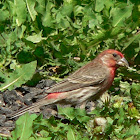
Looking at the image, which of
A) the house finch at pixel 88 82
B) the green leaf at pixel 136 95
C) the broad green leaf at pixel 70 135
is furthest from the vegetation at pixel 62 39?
the broad green leaf at pixel 70 135

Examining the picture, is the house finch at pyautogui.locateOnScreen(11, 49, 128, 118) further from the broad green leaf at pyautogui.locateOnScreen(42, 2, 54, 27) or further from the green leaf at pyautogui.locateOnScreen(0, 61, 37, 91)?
the broad green leaf at pyautogui.locateOnScreen(42, 2, 54, 27)

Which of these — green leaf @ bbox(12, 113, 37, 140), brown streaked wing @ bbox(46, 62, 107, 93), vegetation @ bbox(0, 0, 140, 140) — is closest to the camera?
green leaf @ bbox(12, 113, 37, 140)

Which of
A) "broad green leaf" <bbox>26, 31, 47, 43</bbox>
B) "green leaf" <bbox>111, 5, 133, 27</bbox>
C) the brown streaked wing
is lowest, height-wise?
the brown streaked wing

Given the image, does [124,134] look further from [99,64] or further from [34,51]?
[34,51]

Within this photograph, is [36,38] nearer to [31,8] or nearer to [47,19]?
[47,19]

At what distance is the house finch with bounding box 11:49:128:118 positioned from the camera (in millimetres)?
7566

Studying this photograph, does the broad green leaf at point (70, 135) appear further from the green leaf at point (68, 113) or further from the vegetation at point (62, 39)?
the vegetation at point (62, 39)

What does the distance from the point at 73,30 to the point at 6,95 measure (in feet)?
5.13

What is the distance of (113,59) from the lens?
7957 mm

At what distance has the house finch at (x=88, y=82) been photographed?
7.57m

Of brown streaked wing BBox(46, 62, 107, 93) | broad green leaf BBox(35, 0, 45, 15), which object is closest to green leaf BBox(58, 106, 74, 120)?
brown streaked wing BBox(46, 62, 107, 93)

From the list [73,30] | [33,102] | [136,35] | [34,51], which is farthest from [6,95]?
[136,35]

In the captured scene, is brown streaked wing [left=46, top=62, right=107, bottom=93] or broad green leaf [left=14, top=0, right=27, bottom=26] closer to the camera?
brown streaked wing [left=46, top=62, right=107, bottom=93]

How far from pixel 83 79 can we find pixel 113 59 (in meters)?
0.51
